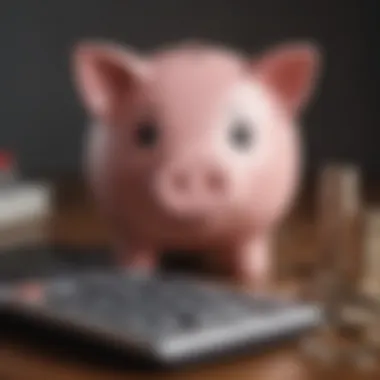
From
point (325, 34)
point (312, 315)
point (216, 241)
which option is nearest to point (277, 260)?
point (216, 241)

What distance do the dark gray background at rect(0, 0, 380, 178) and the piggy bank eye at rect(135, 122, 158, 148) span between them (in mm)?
681

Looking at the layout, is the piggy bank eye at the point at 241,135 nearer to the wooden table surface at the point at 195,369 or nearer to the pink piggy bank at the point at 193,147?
the pink piggy bank at the point at 193,147

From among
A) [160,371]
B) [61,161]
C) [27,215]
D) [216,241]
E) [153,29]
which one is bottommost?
[160,371]

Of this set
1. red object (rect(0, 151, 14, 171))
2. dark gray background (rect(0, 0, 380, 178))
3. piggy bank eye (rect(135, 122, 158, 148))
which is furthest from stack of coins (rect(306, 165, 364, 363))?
dark gray background (rect(0, 0, 380, 178))

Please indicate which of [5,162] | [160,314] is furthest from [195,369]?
[5,162]

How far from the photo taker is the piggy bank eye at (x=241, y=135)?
30.5 inches

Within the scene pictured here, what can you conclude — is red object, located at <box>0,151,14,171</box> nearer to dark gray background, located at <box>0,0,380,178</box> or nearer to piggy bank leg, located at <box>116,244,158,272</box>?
dark gray background, located at <box>0,0,380,178</box>

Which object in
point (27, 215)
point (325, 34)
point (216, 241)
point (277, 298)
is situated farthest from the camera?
point (325, 34)

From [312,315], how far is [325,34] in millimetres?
855

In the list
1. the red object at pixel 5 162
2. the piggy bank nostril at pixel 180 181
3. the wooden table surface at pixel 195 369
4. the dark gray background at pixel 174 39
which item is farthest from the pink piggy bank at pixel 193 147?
the dark gray background at pixel 174 39

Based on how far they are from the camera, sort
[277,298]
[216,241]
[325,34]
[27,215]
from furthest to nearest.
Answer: [325,34], [27,215], [216,241], [277,298]

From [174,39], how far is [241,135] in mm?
702

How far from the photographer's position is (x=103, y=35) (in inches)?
57.4

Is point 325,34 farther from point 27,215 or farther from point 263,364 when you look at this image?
point 263,364
